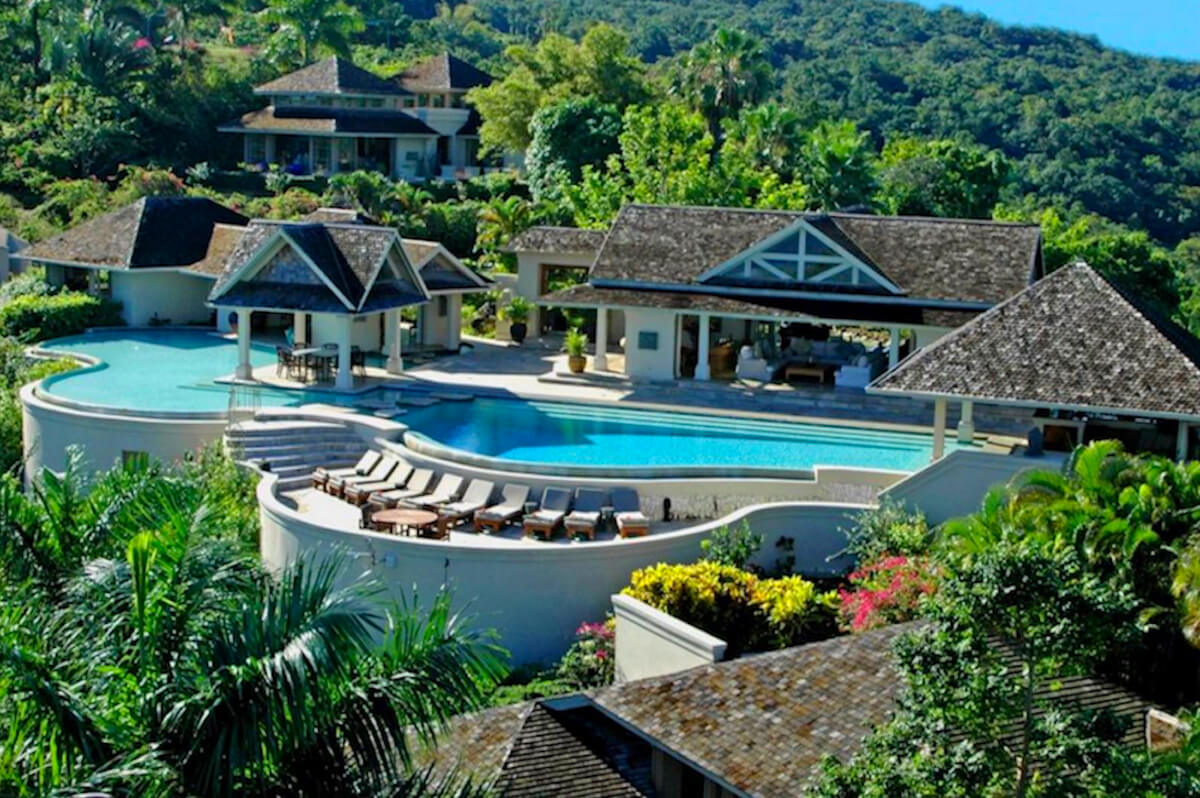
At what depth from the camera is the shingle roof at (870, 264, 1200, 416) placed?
27125 mm

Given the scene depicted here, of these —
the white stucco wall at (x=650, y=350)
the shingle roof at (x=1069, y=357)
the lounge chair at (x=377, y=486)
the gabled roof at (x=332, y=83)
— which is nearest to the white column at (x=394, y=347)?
the white stucco wall at (x=650, y=350)

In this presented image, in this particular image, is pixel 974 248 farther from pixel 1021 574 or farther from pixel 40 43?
pixel 40 43

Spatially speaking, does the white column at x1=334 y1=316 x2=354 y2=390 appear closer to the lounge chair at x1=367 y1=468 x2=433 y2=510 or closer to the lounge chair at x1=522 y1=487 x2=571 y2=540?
the lounge chair at x1=367 y1=468 x2=433 y2=510

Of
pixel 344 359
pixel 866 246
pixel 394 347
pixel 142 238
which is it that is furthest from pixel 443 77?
pixel 344 359

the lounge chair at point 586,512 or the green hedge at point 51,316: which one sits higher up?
the green hedge at point 51,316

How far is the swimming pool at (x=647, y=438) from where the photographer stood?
99.3 feet

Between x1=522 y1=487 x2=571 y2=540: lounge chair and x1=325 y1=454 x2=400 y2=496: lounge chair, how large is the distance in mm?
3050

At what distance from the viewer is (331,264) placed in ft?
118

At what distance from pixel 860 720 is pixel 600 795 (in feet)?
9.69

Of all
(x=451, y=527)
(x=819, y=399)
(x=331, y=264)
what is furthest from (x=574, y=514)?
(x=331, y=264)

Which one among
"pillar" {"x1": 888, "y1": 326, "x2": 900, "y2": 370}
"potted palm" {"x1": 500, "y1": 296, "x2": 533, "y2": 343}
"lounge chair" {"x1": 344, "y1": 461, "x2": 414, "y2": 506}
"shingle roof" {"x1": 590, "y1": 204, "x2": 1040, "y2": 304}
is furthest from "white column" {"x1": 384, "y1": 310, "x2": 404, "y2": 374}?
"pillar" {"x1": 888, "y1": 326, "x2": 900, "y2": 370}

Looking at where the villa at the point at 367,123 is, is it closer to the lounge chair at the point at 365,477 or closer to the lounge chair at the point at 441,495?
the lounge chair at the point at 365,477

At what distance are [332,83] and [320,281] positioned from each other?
3480 centimetres

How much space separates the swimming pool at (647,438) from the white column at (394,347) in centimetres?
282
